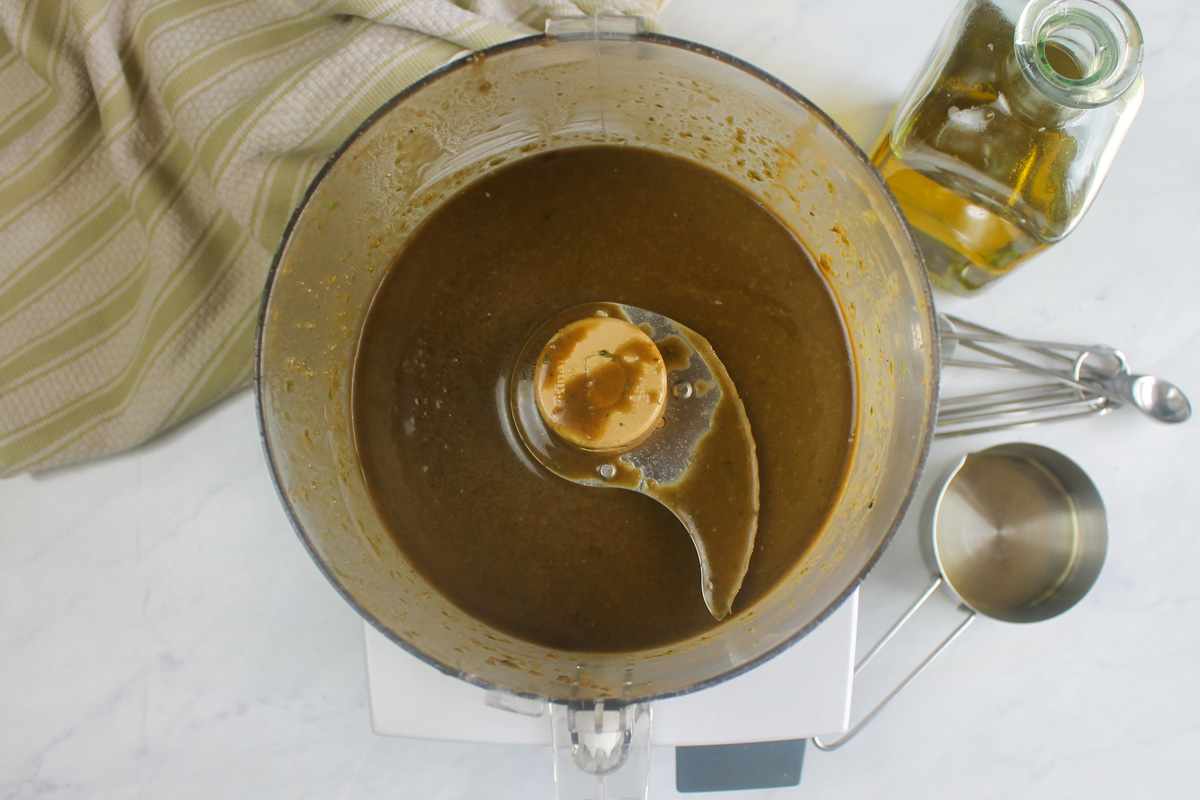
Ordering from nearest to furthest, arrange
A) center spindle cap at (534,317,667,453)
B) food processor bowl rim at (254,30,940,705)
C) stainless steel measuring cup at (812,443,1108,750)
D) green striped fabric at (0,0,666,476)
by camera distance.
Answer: food processor bowl rim at (254,30,940,705) < center spindle cap at (534,317,667,453) < green striped fabric at (0,0,666,476) < stainless steel measuring cup at (812,443,1108,750)

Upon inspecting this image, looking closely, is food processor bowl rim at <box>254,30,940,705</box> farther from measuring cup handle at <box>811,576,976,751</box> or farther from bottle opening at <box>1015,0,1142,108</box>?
measuring cup handle at <box>811,576,976,751</box>

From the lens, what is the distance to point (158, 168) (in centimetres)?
87

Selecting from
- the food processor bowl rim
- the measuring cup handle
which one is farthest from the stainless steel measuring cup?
the food processor bowl rim

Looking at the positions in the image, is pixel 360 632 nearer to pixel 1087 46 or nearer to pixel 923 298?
pixel 923 298

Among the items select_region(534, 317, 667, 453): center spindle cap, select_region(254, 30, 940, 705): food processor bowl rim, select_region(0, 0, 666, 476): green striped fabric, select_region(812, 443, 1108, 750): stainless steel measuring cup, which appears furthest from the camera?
select_region(812, 443, 1108, 750): stainless steel measuring cup

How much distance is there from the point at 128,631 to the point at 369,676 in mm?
413

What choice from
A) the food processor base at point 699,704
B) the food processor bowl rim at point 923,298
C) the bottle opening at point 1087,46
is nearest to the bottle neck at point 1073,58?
the bottle opening at point 1087,46

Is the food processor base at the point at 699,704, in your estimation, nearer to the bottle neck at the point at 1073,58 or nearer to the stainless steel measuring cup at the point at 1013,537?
the stainless steel measuring cup at the point at 1013,537

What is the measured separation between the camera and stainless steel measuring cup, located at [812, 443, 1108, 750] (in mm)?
914

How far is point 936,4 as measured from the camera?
90cm

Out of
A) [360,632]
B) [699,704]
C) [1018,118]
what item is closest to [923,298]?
[1018,118]

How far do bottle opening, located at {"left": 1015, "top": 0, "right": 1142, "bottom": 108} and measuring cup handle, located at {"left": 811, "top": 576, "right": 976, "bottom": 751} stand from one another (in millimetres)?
521

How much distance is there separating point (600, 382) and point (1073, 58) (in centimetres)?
51

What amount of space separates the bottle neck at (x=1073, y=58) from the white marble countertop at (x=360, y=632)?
0.99 feet
